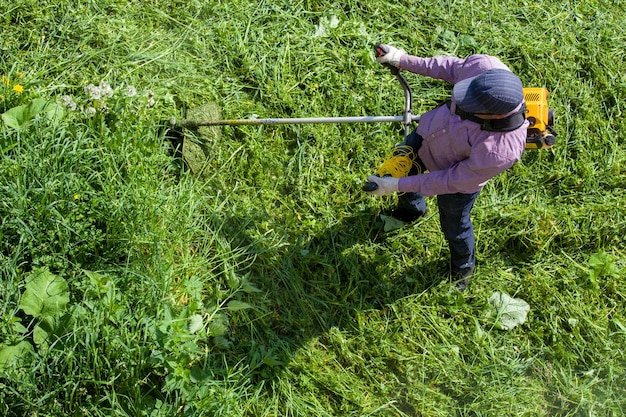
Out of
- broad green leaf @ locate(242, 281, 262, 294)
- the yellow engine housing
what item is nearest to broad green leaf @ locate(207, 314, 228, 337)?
broad green leaf @ locate(242, 281, 262, 294)

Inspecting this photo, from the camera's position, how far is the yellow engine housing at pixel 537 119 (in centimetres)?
330

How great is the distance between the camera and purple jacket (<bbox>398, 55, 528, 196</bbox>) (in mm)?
3107

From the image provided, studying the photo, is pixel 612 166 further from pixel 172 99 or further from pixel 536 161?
pixel 172 99

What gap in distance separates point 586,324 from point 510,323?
48 centimetres

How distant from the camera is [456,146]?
3.29 meters

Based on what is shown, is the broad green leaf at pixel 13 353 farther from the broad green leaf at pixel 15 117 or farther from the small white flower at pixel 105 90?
the small white flower at pixel 105 90

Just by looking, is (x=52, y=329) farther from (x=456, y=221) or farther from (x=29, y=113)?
(x=456, y=221)

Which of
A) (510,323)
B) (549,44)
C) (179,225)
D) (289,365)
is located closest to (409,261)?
(510,323)

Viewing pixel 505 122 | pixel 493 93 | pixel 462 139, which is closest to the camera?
pixel 493 93

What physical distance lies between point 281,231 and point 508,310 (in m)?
1.49

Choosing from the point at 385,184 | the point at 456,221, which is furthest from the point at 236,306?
the point at 456,221

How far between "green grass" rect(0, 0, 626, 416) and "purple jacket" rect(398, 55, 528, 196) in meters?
0.83

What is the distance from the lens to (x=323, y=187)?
4207 mm

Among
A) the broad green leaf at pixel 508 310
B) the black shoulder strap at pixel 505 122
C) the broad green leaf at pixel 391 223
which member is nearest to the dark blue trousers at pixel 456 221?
the broad green leaf at pixel 391 223
